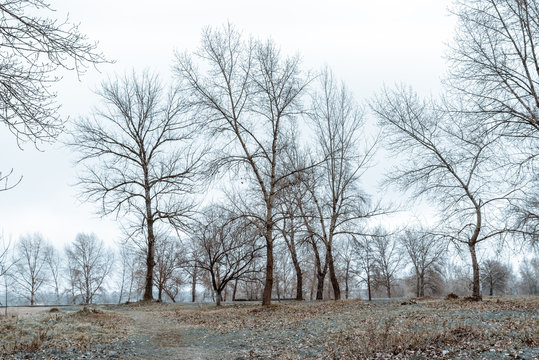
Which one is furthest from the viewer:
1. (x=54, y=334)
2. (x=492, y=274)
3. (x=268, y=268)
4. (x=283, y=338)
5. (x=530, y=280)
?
(x=530, y=280)

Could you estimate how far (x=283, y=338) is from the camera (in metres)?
8.06

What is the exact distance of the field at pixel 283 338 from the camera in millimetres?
5629

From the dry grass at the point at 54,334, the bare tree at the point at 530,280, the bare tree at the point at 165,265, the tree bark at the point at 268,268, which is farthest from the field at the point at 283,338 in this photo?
the bare tree at the point at 530,280

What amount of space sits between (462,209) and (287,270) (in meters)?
35.1

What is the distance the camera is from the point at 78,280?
46250mm

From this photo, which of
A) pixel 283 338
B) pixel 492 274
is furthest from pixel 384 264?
pixel 283 338

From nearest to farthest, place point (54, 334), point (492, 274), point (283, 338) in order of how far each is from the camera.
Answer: point (54, 334) → point (283, 338) → point (492, 274)

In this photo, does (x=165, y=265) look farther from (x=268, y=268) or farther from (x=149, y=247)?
(x=268, y=268)

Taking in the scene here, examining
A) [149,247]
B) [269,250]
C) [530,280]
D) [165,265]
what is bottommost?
[530,280]

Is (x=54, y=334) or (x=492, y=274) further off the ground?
(x=54, y=334)

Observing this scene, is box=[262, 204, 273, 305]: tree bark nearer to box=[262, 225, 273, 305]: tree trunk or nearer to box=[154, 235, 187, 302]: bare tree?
box=[262, 225, 273, 305]: tree trunk

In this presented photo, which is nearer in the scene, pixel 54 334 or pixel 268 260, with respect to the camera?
pixel 54 334

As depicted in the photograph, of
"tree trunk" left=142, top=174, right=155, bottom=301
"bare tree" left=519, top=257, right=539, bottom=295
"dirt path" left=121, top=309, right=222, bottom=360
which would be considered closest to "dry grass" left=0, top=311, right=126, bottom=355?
"dirt path" left=121, top=309, right=222, bottom=360

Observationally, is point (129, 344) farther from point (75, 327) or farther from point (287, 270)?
point (287, 270)
